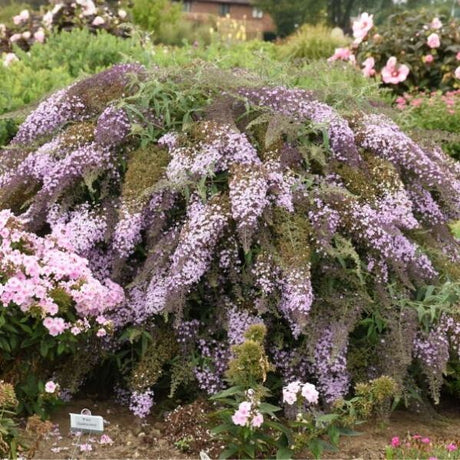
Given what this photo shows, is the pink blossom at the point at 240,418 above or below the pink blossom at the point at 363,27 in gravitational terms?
below

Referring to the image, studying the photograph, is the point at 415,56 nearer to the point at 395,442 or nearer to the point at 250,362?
the point at 395,442

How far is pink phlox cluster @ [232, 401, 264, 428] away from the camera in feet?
10.5

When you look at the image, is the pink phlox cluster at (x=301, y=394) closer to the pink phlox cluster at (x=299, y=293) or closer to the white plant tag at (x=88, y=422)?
the pink phlox cluster at (x=299, y=293)

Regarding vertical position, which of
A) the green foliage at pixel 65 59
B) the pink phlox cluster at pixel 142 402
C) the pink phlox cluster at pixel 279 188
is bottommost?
the pink phlox cluster at pixel 142 402

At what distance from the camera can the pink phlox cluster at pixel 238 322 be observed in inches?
154

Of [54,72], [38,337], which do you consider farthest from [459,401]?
[54,72]

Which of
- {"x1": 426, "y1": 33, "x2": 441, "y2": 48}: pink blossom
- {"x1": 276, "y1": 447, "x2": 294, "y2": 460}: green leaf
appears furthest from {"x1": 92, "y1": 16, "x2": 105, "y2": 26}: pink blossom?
{"x1": 276, "y1": 447, "x2": 294, "y2": 460}: green leaf

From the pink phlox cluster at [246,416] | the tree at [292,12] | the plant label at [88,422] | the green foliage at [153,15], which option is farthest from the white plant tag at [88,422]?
the tree at [292,12]

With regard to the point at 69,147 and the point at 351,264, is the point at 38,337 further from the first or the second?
the point at 351,264

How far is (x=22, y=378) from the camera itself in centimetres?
393

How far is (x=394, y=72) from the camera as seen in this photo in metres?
11.8

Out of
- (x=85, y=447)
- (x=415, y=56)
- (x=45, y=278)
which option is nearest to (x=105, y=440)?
(x=85, y=447)

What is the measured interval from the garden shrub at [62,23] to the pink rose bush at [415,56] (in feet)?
11.4

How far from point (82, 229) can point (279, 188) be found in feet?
3.29
